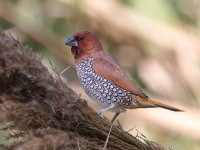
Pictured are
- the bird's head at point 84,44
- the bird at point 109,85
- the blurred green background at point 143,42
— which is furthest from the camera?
the blurred green background at point 143,42

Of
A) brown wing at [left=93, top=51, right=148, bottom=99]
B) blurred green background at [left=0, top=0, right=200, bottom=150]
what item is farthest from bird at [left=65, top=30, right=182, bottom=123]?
blurred green background at [left=0, top=0, right=200, bottom=150]

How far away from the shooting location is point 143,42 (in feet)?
30.4

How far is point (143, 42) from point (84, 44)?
3.91 m

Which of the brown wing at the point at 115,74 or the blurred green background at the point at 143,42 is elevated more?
the blurred green background at the point at 143,42

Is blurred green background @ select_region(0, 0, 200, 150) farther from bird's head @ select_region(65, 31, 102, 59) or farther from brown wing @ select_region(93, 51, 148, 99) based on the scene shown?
brown wing @ select_region(93, 51, 148, 99)

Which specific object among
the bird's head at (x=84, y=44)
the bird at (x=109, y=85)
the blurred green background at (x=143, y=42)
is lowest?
the bird at (x=109, y=85)

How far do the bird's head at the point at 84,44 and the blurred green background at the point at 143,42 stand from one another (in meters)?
3.04

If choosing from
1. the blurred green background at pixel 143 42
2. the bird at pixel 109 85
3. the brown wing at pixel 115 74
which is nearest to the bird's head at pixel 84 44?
the bird at pixel 109 85

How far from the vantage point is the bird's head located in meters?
5.40

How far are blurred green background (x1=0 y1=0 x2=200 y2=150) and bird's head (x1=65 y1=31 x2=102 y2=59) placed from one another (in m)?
3.04

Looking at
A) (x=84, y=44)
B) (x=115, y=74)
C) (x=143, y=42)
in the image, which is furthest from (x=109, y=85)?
(x=143, y=42)

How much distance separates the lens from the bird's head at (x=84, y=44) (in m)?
5.40

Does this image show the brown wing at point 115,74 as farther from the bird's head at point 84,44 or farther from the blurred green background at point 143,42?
the blurred green background at point 143,42

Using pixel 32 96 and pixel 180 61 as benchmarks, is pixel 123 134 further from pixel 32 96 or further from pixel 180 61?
pixel 180 61
